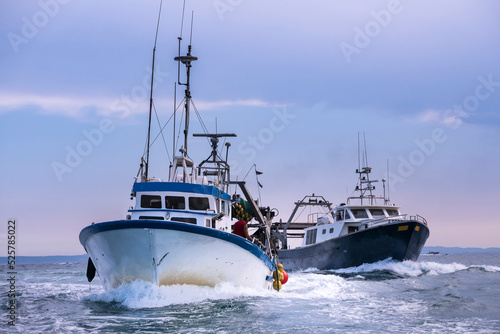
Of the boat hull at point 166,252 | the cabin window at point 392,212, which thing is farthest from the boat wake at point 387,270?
the boat hull at point 166,252

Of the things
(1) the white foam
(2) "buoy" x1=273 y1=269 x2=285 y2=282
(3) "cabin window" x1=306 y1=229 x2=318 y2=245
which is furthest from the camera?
(3) "cabin window" x1=306 y1=229 x2=318 y2=245

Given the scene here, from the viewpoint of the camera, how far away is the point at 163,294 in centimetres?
1595

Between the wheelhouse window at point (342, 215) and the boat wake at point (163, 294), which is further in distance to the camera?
the wheelhouse window at point (342, 215)

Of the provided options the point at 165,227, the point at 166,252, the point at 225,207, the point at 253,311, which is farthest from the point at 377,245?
the point at 165,227

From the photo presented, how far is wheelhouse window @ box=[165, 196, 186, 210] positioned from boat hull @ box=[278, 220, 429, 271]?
1874cm

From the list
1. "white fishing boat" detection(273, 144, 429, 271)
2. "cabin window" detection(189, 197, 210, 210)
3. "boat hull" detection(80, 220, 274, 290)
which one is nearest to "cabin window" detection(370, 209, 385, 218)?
"white fishing boat" detection(273, 144, 429, 271)

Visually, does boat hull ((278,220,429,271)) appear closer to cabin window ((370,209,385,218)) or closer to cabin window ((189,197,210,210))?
cabin window ((370,209,385,218))

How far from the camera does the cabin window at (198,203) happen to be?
61.0 ft

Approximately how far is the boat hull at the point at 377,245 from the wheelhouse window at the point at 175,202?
18737mm

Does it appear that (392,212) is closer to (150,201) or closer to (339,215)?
(339,215)

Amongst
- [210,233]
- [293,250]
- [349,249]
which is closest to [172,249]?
[210,233]

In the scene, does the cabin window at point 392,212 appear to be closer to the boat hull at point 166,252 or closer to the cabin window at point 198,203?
the cabin window at point 198,203

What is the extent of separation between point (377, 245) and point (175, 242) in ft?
71.2

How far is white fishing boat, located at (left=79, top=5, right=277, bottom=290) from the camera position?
15.7 meters
